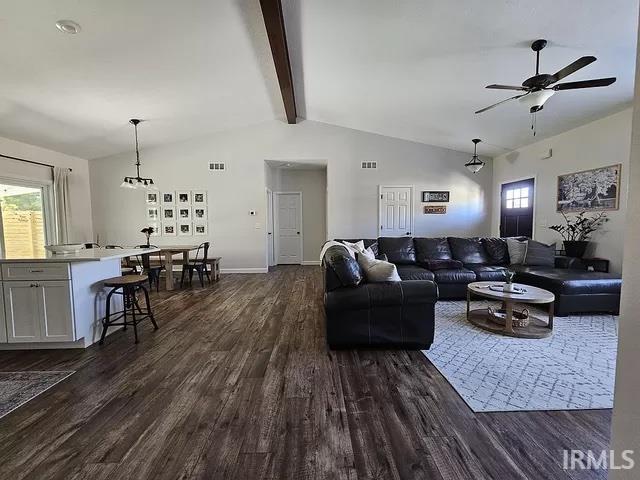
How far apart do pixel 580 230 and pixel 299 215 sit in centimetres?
588

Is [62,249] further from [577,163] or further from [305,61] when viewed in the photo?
[577,163]

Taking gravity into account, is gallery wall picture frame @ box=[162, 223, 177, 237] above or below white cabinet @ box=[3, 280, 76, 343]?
above

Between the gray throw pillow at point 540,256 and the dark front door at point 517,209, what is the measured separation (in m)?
1.37

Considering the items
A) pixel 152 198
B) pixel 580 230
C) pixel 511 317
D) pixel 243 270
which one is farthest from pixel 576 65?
pixel 152 198

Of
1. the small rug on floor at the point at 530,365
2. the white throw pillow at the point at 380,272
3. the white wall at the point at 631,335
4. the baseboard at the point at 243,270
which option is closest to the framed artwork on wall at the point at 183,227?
the baseboard at the point at 243,270

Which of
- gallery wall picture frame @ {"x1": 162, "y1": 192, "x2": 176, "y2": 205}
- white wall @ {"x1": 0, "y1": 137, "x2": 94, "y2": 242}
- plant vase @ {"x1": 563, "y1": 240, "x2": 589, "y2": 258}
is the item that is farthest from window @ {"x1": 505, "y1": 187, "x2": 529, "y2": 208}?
white wall @ {"x1": 0, "y1": 137, "x2": 94, "y2": 242}

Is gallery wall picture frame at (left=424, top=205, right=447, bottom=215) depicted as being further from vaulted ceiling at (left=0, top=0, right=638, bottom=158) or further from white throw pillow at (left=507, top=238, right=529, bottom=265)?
white throw pillow at (left=507, top=238, right=529, bottom=265)

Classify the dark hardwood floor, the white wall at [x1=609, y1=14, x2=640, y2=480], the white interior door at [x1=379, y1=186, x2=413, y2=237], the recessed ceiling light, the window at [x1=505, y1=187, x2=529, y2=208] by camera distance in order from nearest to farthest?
the white wall at [x1=609, y1=14, x2=640, y2=480] → the dark hardwood floor → the recessed ceiling light → the window at [x1=505, y1=187, x2=529, y2=208] → the white interior door at [x1=379, y1=186, x2=413, y2=237]

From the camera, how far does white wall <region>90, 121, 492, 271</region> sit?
6.65 m

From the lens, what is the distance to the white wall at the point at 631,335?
29.6 inches

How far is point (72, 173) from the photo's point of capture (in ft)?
20.1

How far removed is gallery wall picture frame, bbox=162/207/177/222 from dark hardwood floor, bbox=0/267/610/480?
434cm

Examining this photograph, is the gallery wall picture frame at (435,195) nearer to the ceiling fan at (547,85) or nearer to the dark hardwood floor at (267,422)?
the ceiling fan at (547,85)

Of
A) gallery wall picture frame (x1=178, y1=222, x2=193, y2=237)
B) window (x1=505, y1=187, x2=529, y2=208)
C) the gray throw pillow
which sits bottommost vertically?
the gray throw pillow
